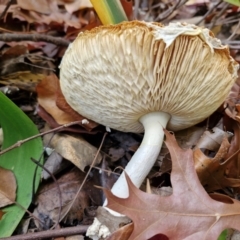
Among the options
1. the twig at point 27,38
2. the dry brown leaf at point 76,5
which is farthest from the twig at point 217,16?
the twig at point 27,38

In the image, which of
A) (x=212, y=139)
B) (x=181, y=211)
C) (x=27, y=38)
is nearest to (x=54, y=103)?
(x=27, y=38)

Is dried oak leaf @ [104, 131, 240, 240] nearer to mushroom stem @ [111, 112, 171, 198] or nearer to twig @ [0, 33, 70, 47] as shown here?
mushroom stem @ [111, 112, 171, 198]

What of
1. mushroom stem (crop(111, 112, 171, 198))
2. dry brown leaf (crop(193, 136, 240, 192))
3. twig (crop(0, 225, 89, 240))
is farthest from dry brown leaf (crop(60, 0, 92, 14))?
twig (crop(0, 225, 89, 240))

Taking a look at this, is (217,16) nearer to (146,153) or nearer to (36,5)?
(36,5)

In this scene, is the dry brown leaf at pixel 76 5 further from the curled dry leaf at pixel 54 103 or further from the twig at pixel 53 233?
the twig at pixel 53 233

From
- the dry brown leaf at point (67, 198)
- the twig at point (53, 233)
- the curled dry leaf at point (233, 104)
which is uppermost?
the curled dry leaf at point (233, 104)

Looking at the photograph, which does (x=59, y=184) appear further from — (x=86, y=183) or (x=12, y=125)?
(x=12, y=125)
